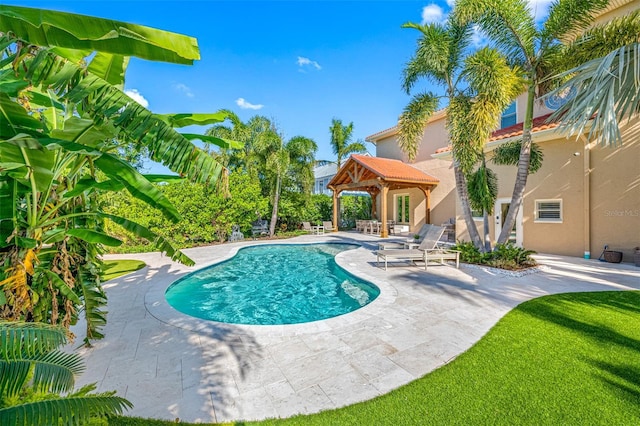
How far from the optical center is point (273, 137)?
21234 mm

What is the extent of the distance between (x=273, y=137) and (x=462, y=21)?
47.1 ft

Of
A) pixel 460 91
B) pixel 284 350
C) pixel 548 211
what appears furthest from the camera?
pixel 548 211

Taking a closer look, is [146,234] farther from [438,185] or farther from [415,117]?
[438,185]

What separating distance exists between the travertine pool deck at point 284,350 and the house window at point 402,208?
1716 cm

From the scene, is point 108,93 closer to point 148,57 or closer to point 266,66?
point 148,57

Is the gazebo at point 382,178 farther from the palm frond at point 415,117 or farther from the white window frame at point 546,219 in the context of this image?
the white window frame at point 546,219

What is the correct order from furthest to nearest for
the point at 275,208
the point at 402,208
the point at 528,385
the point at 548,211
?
the point at 402,208 → the point at 275,208 → the point at 548,211 → the point at 528,385

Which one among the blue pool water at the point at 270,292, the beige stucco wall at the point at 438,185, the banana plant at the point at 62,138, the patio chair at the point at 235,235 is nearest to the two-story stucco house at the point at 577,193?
the beige stucco wall at the point at 438,185

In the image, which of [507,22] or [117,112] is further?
[507,22]

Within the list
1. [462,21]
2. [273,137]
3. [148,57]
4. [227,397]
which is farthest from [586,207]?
[273,137]

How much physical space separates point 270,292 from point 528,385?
725cm

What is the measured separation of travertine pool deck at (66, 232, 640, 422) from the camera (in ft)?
11.4

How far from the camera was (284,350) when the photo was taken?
4691 mm

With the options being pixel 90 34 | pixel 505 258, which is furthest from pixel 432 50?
pixel 90 34
